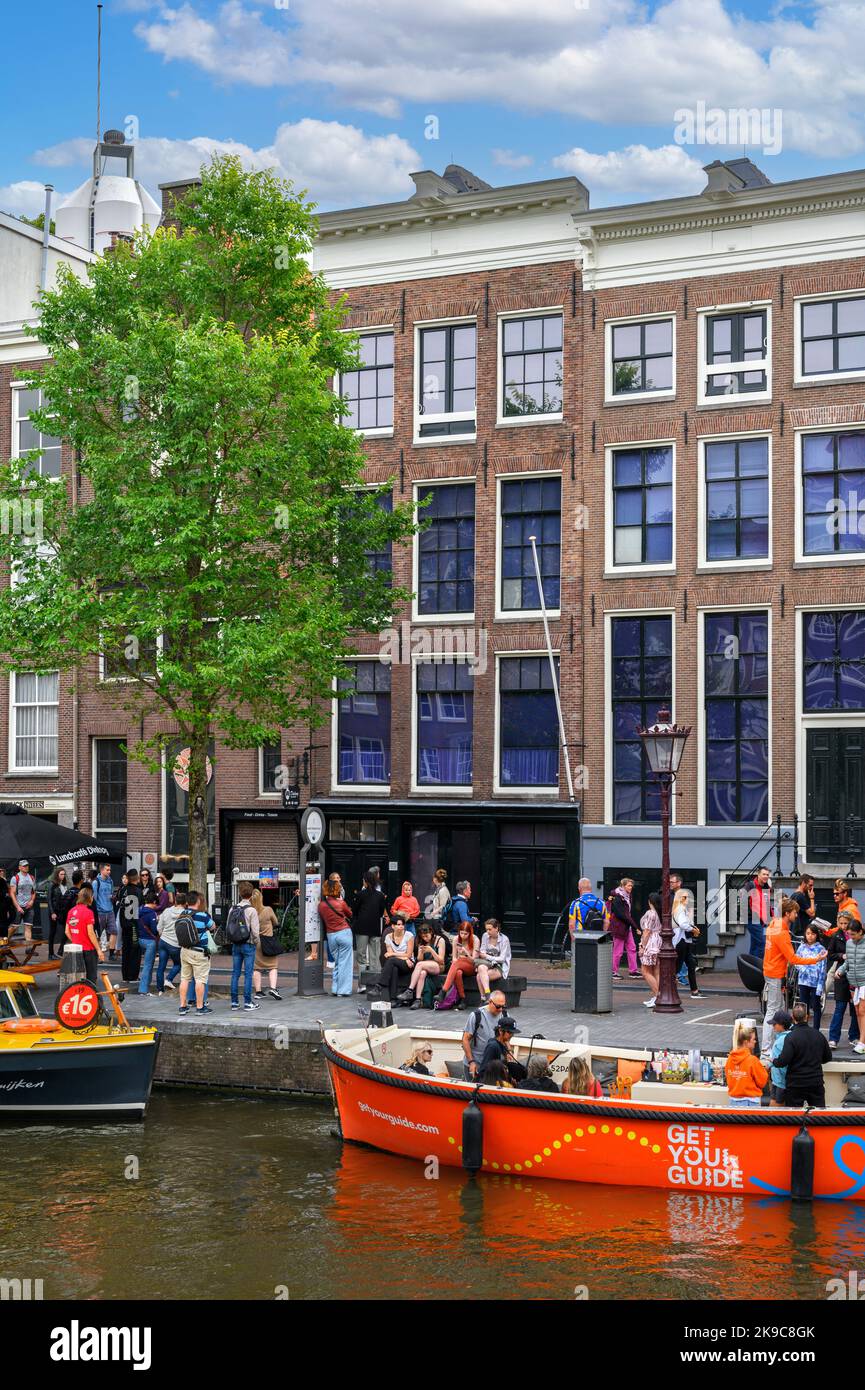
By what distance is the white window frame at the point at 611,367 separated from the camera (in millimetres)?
32656

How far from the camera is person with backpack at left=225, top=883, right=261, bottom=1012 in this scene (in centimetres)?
2378

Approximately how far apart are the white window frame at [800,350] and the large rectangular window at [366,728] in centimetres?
1092

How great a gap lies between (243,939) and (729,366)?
52.5 ft

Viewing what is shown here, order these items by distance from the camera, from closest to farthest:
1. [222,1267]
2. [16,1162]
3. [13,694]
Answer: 1. [222,1267]
2. [16,1162]
3. [13,694]

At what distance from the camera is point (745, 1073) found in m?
16.5

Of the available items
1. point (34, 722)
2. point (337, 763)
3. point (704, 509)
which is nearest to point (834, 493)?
Result: point (704, 509)

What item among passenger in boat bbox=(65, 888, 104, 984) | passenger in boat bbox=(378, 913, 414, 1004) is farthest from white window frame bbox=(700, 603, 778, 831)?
passenger in boat bbox=(65, 888, 104, 984)

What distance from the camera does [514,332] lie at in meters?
34.2

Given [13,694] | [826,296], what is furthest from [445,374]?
[13,694]

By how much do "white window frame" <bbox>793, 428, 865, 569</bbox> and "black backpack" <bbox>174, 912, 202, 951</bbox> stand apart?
1452 centimetres

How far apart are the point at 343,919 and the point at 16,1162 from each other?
27.5 ft

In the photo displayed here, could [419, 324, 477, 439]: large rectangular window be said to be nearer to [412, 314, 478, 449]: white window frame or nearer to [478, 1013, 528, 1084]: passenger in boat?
[412, 314, 478, 449]: white window frame

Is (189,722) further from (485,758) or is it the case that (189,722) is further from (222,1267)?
(222,1267)

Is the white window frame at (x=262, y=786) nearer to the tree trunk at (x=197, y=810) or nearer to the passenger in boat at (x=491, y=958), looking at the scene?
the tree trunk at (x=197, y=810)
